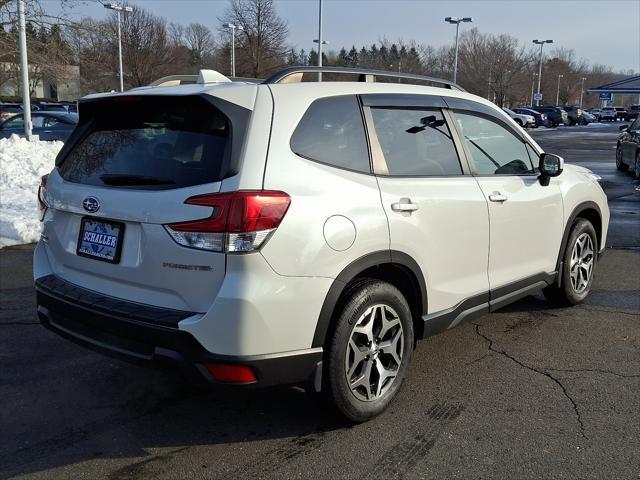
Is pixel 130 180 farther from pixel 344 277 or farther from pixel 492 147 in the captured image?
pixel 492 147

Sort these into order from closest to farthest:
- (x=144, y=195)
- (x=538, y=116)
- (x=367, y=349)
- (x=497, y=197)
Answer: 1. (x=144, y=195)
2. (x=367, y=349)
3. (x=497, y=197)
4. (x=538, y=116)

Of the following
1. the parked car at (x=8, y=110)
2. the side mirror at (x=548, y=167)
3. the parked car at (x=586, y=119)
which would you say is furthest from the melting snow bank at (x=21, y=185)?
the parked car at (x=586, y=119)

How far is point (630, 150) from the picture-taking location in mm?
16641

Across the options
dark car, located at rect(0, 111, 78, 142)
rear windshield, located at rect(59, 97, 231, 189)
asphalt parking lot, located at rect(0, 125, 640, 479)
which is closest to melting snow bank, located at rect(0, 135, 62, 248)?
dark car, located at rect(0, 111, 78, 142)

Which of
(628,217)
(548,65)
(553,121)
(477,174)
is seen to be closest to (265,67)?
(553,121)

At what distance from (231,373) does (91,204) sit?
116 centimetres

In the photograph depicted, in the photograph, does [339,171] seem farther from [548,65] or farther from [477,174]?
[548,65]

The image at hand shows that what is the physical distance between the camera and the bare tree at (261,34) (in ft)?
133

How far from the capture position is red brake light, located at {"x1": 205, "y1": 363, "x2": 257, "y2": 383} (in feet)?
9.55

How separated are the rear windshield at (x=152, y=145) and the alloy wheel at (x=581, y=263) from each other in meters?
3.50

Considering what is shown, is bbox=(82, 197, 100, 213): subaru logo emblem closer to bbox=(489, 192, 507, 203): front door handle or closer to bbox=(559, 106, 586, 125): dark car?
bbox=(489, 192, 507, 203): front door handle

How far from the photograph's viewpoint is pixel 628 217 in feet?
34.3

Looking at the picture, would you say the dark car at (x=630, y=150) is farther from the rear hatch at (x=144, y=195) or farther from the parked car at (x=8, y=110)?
the parked car at (x=8, y=110)

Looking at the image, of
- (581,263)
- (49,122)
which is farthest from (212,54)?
(581,263)
